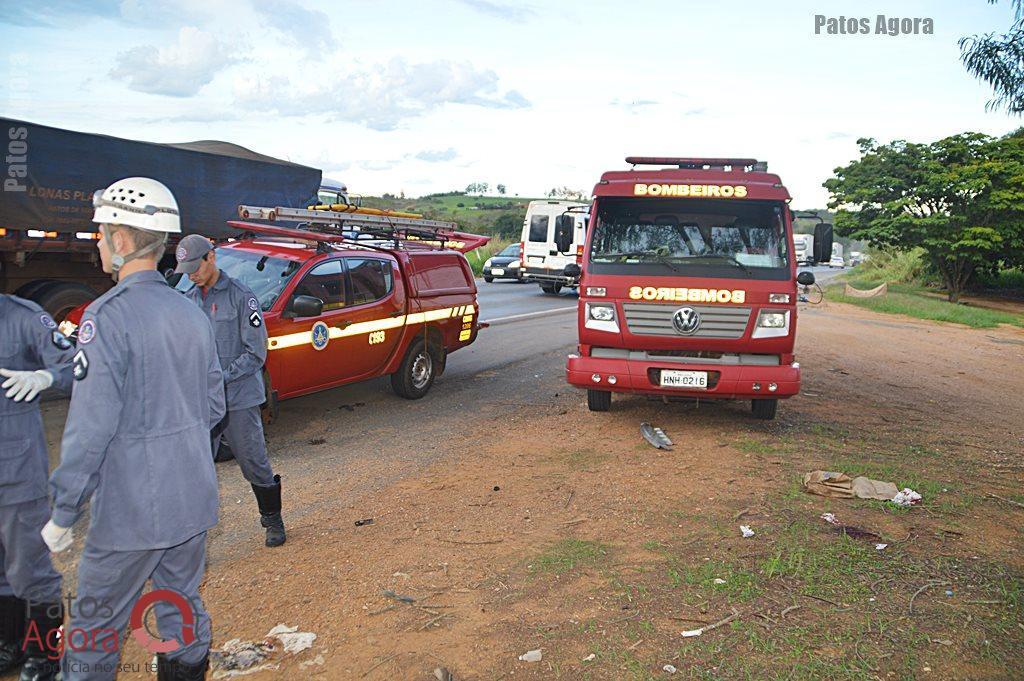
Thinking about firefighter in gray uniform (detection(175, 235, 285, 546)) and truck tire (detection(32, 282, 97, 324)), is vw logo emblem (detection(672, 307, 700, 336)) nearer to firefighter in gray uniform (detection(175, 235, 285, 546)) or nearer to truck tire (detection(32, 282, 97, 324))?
firefighter in gray uniform (detection(175, 235, 285, 546))

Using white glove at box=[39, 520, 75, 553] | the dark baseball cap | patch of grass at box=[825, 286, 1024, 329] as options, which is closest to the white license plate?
the dark baseball cap

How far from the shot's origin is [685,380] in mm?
7539

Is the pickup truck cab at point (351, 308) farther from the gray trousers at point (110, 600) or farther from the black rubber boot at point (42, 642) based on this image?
the gray trousers at point (110, 600)

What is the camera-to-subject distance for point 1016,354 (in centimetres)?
1648

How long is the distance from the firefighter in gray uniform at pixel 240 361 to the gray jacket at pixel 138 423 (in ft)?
6.35

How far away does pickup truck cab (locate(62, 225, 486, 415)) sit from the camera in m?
7.32

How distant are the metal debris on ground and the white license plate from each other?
0.47 metres

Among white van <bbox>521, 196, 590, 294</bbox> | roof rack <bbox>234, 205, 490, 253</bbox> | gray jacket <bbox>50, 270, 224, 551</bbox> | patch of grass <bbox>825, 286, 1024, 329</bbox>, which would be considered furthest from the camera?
white van <bbox>521, 196, 590, 294</bbox>

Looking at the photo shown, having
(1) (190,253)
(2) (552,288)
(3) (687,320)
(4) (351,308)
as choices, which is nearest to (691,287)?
(3) (687,320)

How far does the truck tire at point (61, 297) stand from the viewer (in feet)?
31.4

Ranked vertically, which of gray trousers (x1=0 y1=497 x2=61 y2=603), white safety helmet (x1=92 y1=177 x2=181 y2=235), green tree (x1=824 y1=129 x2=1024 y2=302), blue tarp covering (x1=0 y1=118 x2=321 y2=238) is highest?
green tree (x1=824 y1=129 x2=1024 y2=302)

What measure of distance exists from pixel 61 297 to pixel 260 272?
365 cm

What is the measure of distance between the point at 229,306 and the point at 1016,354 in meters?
16.7

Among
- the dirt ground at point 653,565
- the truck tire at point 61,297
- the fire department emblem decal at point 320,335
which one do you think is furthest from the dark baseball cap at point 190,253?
the truck tire at point 61,297
